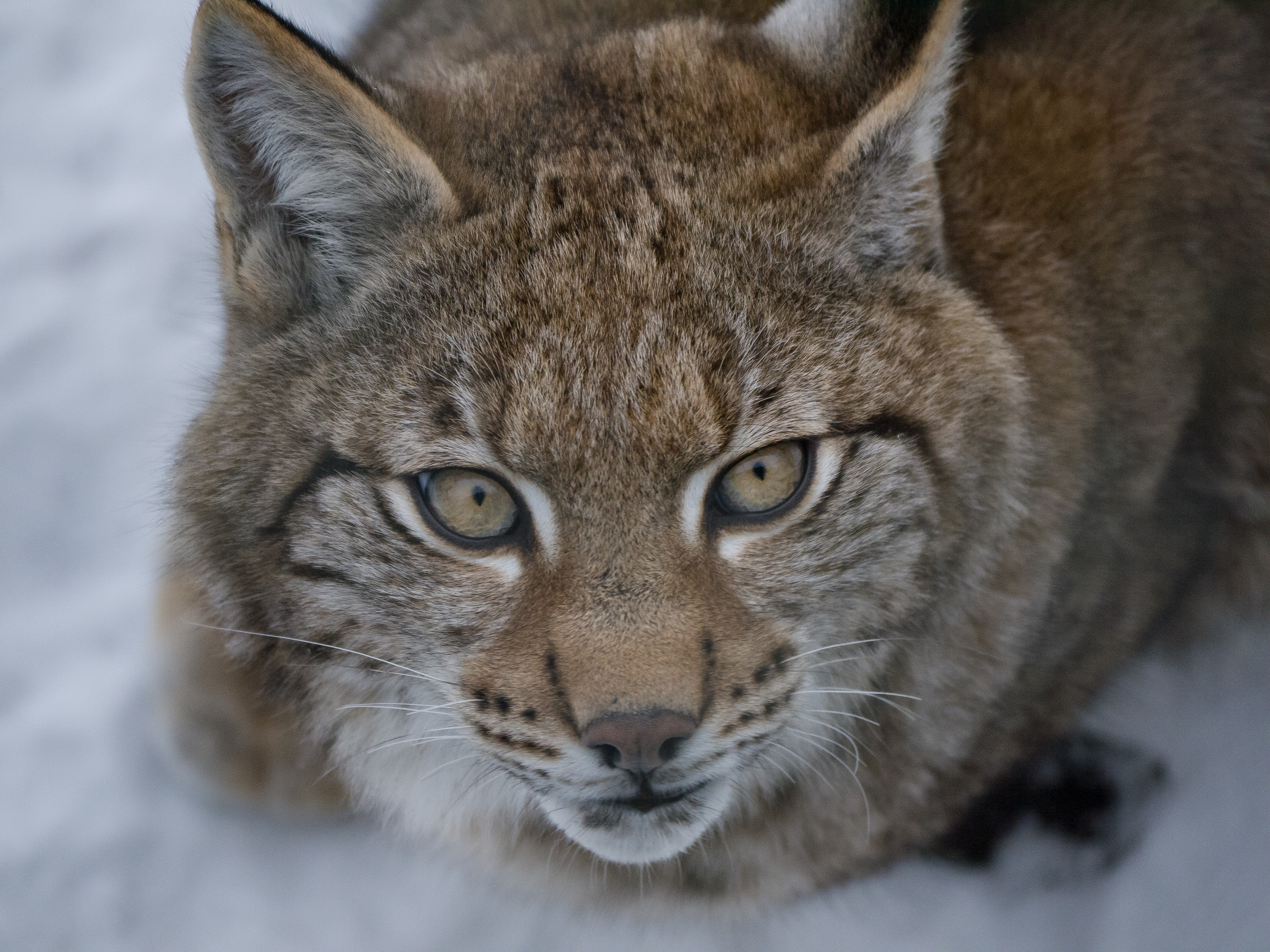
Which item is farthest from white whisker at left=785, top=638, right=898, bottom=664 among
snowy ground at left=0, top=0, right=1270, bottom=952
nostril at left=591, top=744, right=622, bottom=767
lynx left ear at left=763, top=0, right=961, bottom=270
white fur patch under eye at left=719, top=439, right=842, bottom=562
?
snowy ground at left=0, top=0, right=1270, bottom=952

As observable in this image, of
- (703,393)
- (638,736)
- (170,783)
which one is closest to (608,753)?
(638,736)

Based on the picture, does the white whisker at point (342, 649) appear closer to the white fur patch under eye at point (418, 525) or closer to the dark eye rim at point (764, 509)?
the white fur patch under eye at point (418, 525)

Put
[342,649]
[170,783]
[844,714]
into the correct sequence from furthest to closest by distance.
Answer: [170,783] < [844,714] < [342,649]

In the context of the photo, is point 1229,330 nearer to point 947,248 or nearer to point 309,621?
point 947,248

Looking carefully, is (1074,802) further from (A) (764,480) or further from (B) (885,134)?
(B) (885,134)

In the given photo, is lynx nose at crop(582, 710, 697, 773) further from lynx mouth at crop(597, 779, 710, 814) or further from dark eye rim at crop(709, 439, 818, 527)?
dark eye rim at crop(709, 439, 818, 527)

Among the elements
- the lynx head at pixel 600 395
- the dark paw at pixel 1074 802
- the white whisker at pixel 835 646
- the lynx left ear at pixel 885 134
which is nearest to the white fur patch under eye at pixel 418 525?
the lynx head at pixel 600 395
